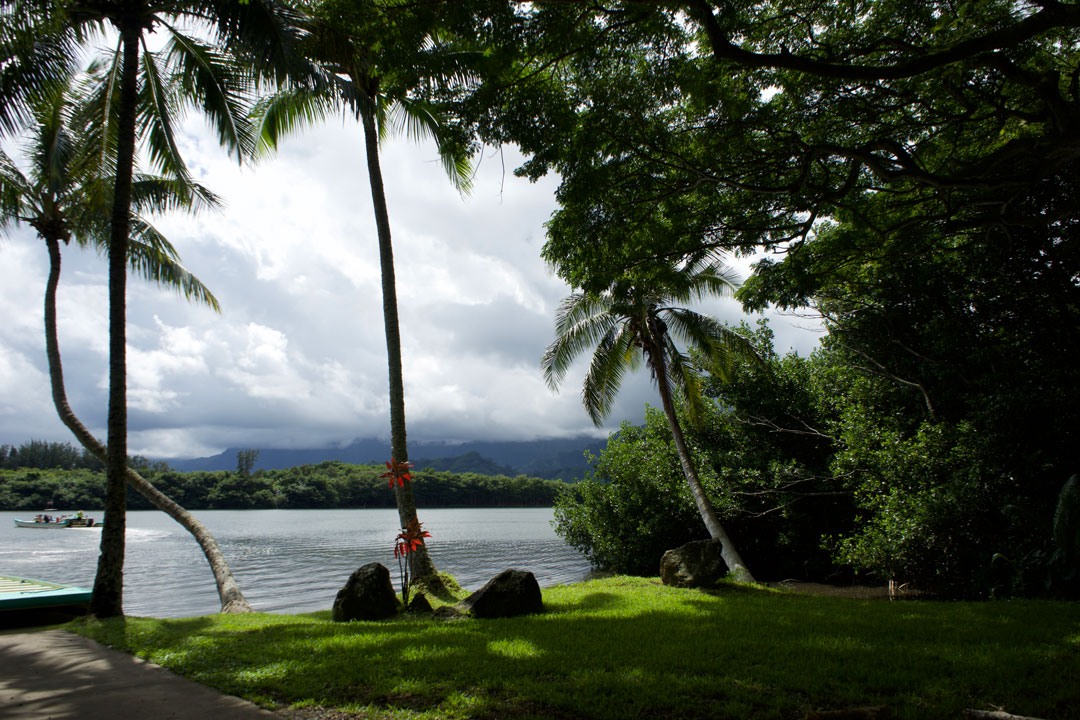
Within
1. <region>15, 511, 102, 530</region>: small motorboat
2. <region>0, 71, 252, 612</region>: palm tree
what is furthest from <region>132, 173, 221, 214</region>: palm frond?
<region>15, 511, 102, 530</region>: small motorboat

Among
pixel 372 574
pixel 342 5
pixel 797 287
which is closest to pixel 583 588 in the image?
pixel 372 574

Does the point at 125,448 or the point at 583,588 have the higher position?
the point at 125,448

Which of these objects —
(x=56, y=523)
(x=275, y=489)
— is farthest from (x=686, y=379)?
(x=275, y=489)

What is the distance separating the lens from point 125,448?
9258 mm

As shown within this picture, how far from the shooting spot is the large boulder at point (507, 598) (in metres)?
8.76

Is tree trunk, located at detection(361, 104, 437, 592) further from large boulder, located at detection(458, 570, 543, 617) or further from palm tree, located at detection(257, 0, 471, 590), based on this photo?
large boulder, located at detection(458, 570, 543, 617)

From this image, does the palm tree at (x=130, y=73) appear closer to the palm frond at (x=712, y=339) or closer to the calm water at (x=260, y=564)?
the calm water at (x=260, y=564)

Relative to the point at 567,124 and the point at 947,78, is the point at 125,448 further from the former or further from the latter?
the point at 947,78

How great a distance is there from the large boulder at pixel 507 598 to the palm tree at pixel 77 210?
4900 millimetres

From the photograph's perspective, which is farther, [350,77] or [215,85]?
[350,77]

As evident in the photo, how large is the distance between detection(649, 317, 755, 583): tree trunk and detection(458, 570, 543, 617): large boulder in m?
6.85

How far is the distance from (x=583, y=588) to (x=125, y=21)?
44.6 ft

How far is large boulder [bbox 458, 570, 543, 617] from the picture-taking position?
28.7 feet

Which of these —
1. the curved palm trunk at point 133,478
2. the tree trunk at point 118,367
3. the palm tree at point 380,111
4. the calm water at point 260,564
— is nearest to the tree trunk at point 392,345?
the palm tree at point 380,111
